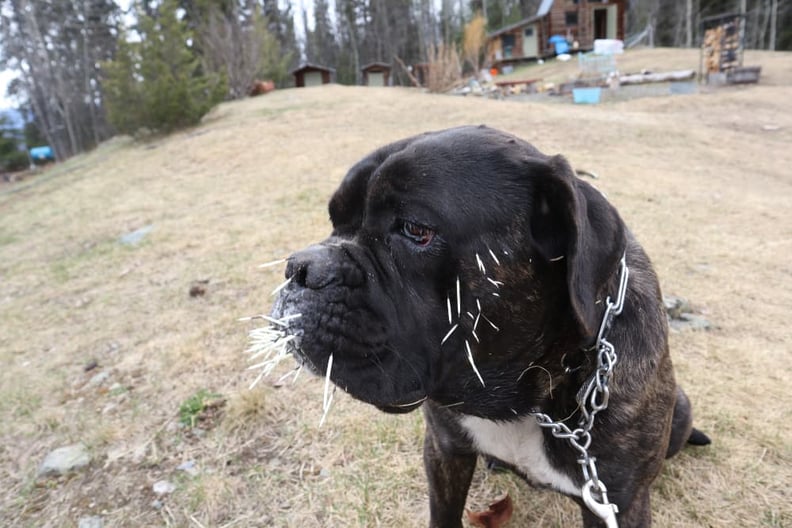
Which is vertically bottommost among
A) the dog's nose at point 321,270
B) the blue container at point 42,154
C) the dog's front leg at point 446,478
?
the dog's front leg at point 446,478

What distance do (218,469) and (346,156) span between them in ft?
28.4

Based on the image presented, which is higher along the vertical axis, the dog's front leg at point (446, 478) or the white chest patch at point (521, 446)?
the white chest patch at point (521, 446)

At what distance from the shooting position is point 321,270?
1.50 meters

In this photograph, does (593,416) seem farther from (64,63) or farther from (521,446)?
(64,63)

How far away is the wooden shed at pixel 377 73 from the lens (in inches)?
1452

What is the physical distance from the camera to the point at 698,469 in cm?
253

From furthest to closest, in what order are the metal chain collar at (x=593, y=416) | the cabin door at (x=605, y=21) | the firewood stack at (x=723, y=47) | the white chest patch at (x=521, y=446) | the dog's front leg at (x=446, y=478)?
the cabin door at (x=605, y=21) → the firewood stack at (x=723, y=47) → the dog's front leg at (x=446, y=478) → the white chest patch at (x=521, y=446) → the metal chain collar at (x=593, y=416)

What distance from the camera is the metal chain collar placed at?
159cm

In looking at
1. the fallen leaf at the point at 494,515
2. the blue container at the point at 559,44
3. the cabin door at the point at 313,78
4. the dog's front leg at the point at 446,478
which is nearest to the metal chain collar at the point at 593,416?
the dog's front leg at the point at 446,478

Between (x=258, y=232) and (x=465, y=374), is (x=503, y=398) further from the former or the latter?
(x=258, y=232)

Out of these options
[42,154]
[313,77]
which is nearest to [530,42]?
[313,77]

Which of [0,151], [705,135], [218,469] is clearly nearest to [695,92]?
[705,135]

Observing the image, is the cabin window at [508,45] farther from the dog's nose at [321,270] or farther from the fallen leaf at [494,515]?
the dog's nose at [321,270]

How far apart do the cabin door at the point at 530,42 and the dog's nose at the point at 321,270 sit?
37.4 meters
